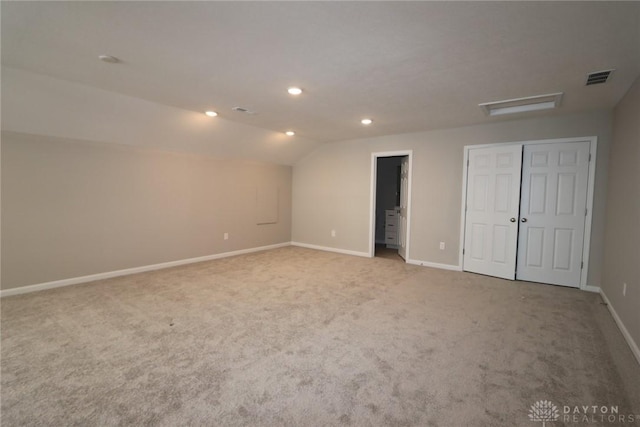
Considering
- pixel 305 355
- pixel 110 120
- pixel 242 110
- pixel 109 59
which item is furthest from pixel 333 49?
pixel 110 120

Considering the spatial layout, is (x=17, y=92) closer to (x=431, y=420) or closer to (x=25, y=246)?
(x=25, y=246)

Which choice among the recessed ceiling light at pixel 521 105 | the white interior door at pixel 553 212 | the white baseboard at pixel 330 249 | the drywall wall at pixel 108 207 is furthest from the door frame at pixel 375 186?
the drywall wall at pixel 108 207

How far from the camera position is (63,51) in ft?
7.73

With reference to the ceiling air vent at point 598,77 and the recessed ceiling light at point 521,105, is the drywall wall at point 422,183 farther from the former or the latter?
the ceiling air vent at point 598,77

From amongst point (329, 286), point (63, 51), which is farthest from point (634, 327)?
point (63, 51)

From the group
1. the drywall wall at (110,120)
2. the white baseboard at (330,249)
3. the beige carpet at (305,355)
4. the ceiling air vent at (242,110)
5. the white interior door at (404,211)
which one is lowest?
the beige carpet at (305,355)

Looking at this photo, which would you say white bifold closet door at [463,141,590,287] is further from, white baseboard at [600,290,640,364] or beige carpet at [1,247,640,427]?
white baseboard at [600,290,640,364]

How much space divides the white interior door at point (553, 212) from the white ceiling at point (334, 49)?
0.75 m

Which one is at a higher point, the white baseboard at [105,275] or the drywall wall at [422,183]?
the drywall wall at [422,183]

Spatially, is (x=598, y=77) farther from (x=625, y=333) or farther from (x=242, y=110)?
(x=242, y=110)

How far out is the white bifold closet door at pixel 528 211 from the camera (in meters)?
4.01

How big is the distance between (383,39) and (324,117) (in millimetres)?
2184

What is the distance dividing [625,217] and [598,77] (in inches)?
54.3

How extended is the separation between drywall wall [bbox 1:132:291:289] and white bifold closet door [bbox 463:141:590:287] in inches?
169
